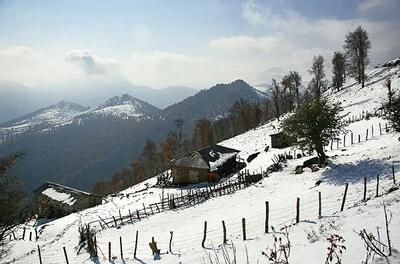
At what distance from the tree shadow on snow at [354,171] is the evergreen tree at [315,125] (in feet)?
10.2

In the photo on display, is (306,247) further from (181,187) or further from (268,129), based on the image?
(268,129)

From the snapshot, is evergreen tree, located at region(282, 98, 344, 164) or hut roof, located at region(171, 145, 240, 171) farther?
hut roof, located at region(171, 145, 240, 171)

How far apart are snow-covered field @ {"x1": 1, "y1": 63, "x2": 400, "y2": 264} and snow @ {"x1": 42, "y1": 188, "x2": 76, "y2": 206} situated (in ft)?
29.9

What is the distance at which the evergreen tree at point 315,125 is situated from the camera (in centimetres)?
3309

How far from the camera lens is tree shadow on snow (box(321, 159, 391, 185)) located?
1051 inches

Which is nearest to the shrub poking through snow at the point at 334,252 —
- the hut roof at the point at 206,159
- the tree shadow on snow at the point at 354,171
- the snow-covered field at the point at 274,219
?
the snow-covered field at the point at 274,219

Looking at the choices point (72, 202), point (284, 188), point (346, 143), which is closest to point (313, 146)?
point (284, 188)

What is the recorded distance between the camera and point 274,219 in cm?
2166

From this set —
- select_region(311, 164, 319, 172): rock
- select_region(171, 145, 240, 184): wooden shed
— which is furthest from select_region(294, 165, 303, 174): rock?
select_region(171, 145, 240, 184): wooden shed

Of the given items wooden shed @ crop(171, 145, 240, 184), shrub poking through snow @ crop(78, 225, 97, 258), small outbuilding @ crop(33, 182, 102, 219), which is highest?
wooden shed @ crop(171, 145, 240, 184)

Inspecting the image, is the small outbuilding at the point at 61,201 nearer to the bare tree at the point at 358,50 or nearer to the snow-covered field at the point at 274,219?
the snow-covered field at the point at 274,219

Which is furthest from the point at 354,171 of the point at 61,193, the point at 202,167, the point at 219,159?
the point at 61,193

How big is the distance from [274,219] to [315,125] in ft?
48.7

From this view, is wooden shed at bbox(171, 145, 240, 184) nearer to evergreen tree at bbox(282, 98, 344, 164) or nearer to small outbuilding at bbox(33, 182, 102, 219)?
small outbuilding at bbox(33, 182, 102, 219)
